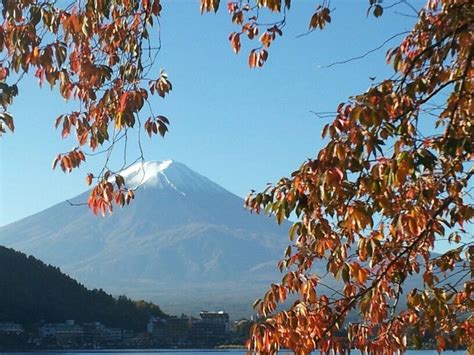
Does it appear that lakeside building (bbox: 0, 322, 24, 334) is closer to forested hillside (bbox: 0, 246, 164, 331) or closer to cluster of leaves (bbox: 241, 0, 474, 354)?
forested hillside (bbox: 0, 246, 164, 331)

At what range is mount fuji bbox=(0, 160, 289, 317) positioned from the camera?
80.7 meters

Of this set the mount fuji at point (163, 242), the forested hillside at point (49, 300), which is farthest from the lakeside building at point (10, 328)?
the mount fuji at point (163, 242)

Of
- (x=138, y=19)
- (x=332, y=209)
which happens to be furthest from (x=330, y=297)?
(x=138, y=19)

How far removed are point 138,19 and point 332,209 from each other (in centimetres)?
126

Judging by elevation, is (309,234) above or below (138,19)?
below

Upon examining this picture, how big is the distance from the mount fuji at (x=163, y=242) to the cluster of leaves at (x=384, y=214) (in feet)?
217

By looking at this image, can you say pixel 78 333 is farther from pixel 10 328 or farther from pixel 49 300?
pixel 10 328

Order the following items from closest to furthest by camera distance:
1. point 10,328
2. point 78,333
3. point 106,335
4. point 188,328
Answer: point 10,328, point 106,335, point 78,333, point 188,328

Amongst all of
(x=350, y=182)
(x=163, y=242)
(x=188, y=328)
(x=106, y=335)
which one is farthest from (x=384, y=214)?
(x=163, y=242)

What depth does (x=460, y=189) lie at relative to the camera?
406 cm

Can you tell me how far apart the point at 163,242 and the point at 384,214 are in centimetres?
9710

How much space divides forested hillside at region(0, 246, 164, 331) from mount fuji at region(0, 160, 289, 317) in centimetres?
3978

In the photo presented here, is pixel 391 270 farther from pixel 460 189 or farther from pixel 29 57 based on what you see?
pixel 29 57

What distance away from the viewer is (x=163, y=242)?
328 ft
